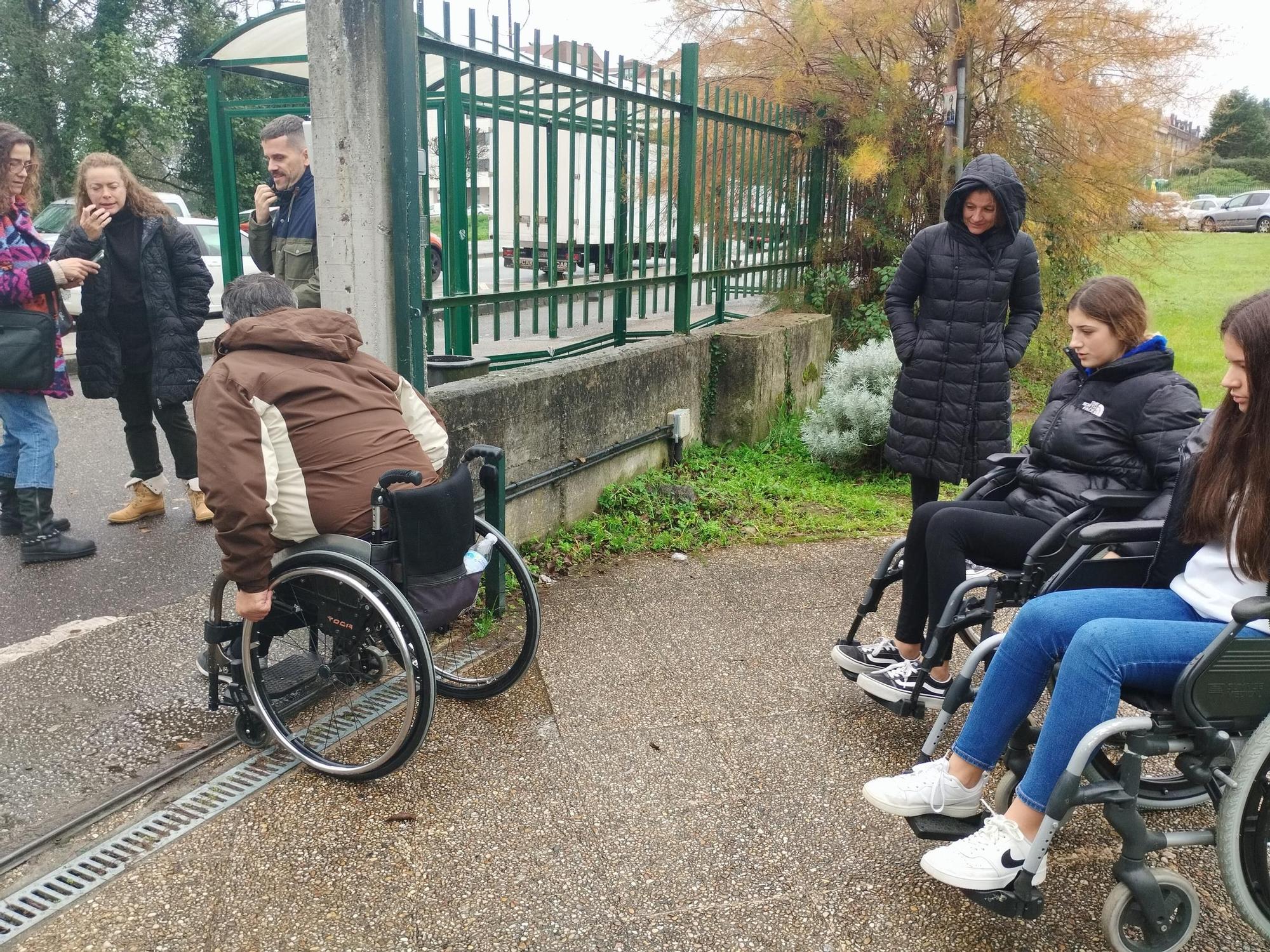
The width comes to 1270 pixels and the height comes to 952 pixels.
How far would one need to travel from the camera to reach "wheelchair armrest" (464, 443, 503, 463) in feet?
11.1

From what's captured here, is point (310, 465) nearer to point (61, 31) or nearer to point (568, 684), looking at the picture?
point (568, 684)

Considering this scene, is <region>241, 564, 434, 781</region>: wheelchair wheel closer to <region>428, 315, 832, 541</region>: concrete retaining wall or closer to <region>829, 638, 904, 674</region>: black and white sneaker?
<region>428, 315, 832, 541</region>: concrete retaining wall

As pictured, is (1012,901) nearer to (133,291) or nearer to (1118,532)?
(1118,532)

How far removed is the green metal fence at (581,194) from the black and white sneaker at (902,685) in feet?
7.42

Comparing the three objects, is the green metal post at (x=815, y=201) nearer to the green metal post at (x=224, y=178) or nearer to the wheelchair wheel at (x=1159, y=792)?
the green metal post at (x=224, y=178)

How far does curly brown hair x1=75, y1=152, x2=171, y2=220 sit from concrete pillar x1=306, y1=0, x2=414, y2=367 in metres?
1.49

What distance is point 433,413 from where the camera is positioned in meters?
3.46

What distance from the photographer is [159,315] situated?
15.9 feet

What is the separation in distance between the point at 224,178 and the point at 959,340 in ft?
14.9

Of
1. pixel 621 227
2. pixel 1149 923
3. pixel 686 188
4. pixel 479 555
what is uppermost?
pixel 686 188

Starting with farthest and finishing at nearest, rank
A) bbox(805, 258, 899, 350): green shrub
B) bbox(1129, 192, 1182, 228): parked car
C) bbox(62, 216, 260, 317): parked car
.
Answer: bbox(62, 216, 260, 317): parked car → bbox(1129, 192, 1182, 228): parked car → bbox(805, 258, 899, 350): green shrub

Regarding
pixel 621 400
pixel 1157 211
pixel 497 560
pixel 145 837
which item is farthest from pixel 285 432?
pixel 1157 211

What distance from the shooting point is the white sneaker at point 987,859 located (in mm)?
2234

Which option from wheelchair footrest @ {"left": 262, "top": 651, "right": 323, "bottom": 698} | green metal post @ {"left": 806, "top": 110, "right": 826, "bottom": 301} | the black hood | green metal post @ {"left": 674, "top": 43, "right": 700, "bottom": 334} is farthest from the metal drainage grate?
green metal post @ {"left": 806, "top": 110, "right": 826, "bottom": 301}
